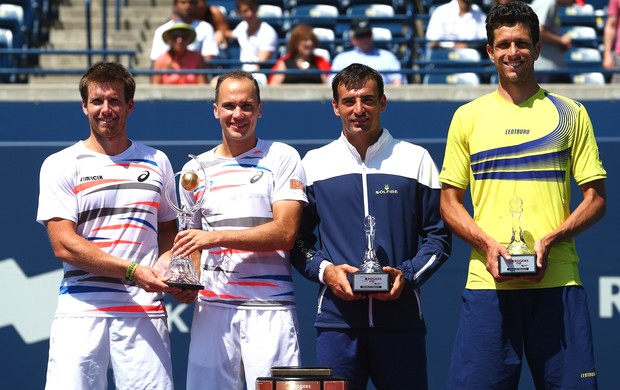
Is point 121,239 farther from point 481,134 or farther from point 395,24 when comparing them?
point 395,24

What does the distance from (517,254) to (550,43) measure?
440 centimetres

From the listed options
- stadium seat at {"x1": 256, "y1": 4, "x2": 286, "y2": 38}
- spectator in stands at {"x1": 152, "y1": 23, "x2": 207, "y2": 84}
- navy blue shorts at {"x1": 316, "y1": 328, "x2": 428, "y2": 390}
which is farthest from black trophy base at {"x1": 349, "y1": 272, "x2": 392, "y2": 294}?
stadium seat at {"x1": 256, "y1": 4, "x2": 286, "y2": 38}

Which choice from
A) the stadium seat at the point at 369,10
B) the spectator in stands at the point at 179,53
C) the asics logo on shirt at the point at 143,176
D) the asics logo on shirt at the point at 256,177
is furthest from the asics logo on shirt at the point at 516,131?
the stadium seat at the point at 369,10

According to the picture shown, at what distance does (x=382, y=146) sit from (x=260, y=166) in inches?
23.5

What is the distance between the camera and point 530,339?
5.17 meters

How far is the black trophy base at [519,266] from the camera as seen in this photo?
16.4 feet

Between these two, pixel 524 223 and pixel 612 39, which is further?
pixel 612 39

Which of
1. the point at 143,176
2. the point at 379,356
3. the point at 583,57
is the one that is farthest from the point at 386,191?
the point at 583,57

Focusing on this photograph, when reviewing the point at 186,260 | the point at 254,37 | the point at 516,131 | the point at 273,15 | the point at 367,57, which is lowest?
the point at 186,260

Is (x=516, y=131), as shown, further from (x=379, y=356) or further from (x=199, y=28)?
(x=199, y=28)

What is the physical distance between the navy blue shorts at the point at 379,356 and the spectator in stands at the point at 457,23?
4640 mm

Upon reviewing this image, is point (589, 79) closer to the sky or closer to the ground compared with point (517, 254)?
closer to the sky

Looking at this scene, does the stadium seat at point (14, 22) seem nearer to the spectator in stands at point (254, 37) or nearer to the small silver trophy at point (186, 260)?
the spectator in stands at point (254, 37)

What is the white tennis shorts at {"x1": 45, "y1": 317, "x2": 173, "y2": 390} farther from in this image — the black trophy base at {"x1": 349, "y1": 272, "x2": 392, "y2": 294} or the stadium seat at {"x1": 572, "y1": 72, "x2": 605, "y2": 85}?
the stadium seat at {"x1": 572, "y1": 72, "x2": 605, "y2": 85}
